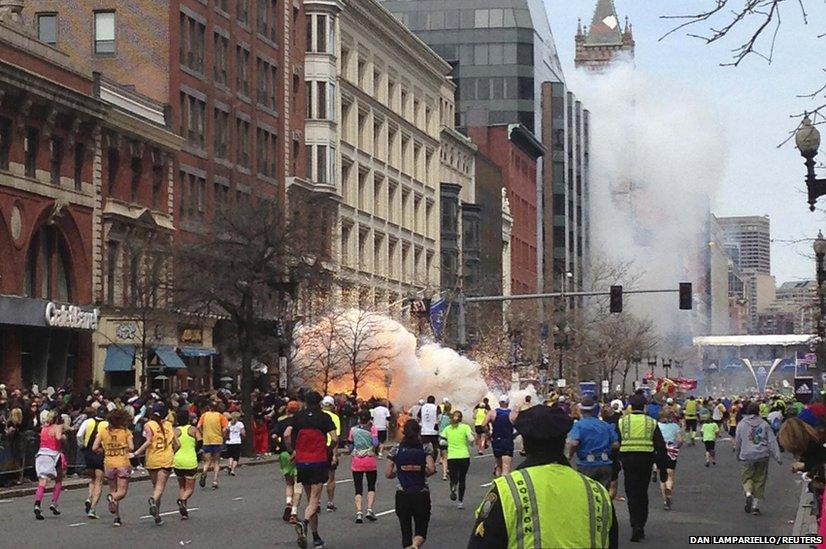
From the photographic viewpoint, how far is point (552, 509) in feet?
23.9

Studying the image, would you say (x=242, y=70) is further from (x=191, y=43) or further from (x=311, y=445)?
(x=311, y=445)

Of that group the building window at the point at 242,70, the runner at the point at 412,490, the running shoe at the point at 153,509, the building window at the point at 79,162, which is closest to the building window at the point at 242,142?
the building window at the point at 242,70

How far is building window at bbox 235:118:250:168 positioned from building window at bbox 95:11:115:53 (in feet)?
25.5

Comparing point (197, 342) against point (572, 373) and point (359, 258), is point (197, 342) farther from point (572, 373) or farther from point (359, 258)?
point (572, 373)

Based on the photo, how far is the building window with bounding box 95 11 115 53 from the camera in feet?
207

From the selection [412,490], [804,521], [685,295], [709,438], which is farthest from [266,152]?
[412,490]

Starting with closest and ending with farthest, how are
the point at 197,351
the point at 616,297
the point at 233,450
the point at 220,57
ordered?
1. the point at 233,450
2. the point at 616,297
3. the point at 197,351
4. the point at 220,57

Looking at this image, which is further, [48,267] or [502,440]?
[48,267]

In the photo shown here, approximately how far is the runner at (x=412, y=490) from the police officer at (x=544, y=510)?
37.0ft

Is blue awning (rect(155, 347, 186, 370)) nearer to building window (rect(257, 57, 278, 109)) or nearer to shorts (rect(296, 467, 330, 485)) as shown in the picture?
building window (rect(257, 57, 278, 109))

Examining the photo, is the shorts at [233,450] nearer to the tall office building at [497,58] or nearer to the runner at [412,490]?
the runner at [412,490]

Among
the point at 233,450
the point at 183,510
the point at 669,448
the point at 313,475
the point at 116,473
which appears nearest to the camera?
the point at 313,475

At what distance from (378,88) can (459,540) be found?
70.0 meters

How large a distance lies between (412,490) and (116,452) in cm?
724
